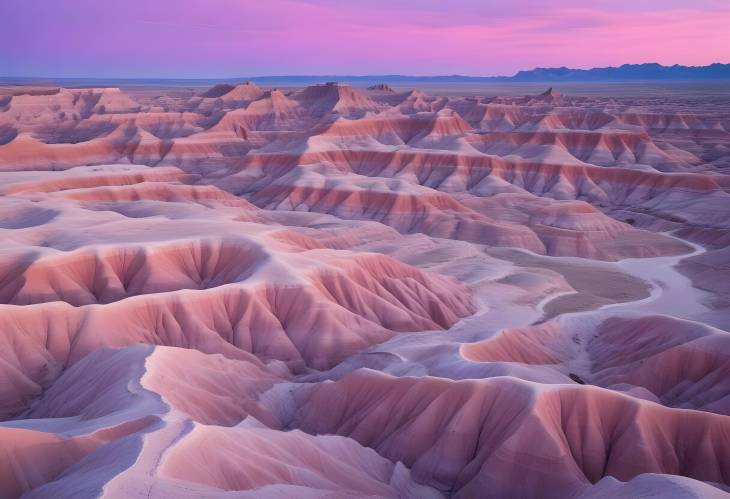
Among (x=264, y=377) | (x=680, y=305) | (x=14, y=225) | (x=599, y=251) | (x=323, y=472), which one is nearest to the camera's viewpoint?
(x=323, y=472)

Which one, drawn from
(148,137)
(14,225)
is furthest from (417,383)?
(148,137)

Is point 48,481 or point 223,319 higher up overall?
point 48,481

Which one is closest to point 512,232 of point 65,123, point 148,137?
point 148,137

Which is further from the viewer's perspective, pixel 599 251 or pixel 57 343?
pixel 599 251

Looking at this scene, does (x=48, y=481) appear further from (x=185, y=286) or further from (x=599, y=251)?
(x=599, y=251)

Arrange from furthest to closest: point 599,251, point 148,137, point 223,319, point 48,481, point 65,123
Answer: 1. point 65,123
2. point 148,137
3. point 599,251
4. point 223,319
5. point 48,481

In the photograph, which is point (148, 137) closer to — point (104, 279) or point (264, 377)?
point (104, 279)
